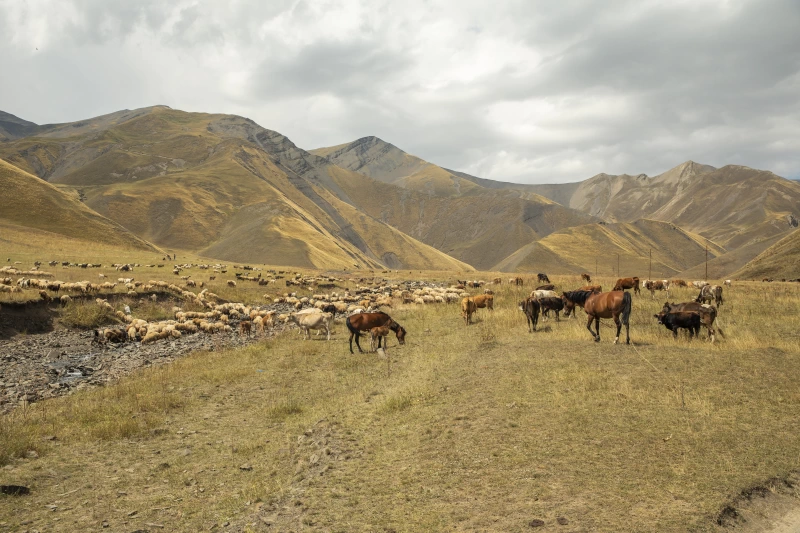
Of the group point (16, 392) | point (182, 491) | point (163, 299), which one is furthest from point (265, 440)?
point (163, 299)

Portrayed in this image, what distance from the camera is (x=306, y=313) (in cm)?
2605

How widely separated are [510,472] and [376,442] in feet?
10.6

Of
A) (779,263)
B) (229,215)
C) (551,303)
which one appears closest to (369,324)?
(551,303)

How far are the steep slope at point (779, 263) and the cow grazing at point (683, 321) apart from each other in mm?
68600

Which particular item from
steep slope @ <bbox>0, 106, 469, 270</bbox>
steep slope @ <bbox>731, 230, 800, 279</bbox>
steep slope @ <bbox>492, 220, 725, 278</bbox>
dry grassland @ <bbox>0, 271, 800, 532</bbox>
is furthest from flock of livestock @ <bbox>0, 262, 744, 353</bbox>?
steep slope @ <bbox>492, 220, 725, 278</bbox>

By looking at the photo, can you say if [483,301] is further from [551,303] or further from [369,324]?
[369,324]

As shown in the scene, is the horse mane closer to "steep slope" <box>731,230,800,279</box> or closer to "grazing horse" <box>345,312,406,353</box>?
"grazing horse" <box>345,312,406,353</box>

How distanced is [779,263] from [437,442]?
8972 cm

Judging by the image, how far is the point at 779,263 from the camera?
249ft

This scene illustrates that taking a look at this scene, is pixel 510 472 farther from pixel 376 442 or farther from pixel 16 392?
pixel 16 392

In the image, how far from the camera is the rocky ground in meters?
17.3

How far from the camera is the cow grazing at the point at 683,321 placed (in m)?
17.6

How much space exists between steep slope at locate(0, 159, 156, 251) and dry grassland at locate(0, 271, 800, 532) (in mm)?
82839

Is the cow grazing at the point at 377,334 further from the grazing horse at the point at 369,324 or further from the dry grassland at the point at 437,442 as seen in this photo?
the dry grassland at the point at 437,442
